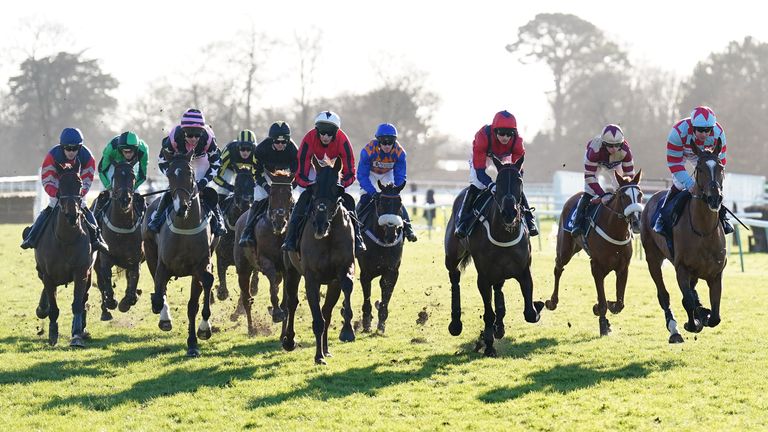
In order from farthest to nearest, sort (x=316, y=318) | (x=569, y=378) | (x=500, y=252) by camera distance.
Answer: (x=500, y=252)
(x=316, y=318)
(x=569, y=378)

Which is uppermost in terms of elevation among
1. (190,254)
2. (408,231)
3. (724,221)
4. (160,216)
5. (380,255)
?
(160,216)

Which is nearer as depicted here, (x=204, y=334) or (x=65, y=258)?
(x=204, y=334)

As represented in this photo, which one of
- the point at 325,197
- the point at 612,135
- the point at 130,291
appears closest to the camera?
the point at 325,197

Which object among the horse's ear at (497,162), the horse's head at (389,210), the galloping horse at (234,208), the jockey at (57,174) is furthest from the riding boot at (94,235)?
the horse's ear at (497,162)

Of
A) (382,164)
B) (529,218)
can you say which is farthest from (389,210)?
(529,218)

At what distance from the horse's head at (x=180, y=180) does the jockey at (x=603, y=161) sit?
14.7ft

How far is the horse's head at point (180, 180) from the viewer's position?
987 cm

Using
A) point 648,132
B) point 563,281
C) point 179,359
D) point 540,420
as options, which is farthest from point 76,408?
point 648,132

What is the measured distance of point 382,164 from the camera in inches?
465

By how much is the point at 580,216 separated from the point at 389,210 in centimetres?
228

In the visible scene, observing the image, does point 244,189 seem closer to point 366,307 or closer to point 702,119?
point 366,307

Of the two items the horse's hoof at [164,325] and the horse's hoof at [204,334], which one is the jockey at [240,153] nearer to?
the horse's hoof at [164,325]

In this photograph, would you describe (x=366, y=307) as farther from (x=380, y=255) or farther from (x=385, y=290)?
(x=380, y=255)

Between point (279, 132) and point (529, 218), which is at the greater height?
point (279, 132)
